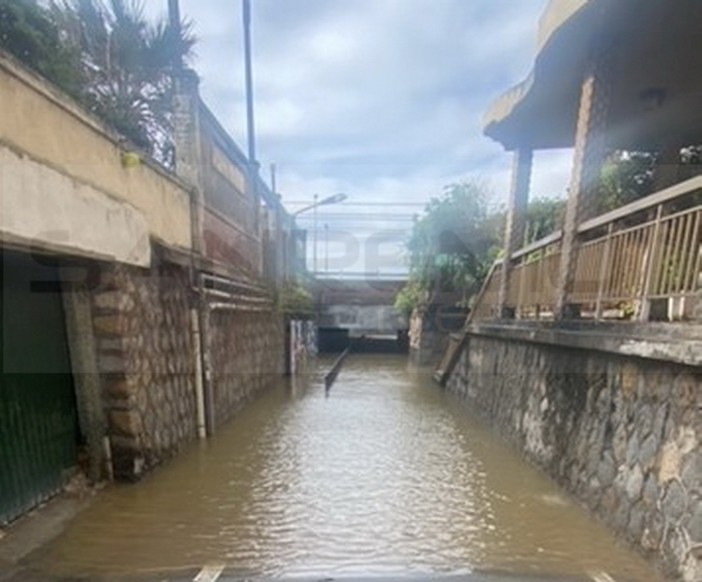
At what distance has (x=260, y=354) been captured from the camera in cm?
1309

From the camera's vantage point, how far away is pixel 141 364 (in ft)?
20.0

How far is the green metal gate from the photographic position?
456 cm

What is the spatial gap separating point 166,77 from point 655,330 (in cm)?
909

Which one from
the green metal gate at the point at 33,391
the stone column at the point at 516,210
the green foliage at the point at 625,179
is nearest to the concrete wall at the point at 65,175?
the green metal gate at the point at 33,391

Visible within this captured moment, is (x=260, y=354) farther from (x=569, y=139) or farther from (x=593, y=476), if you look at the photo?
(x=593, y=476)

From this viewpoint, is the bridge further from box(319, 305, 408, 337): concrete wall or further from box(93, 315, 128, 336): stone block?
box(93, 315, 128, 336): stone block

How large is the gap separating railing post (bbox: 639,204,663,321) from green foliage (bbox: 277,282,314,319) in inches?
464

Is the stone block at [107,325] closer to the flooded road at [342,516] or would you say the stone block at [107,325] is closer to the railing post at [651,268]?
the flooded road at [342,516]

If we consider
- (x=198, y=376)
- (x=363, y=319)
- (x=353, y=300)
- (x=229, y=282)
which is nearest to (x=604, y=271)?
(x=198, y=376)

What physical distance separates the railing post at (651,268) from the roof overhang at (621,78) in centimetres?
212

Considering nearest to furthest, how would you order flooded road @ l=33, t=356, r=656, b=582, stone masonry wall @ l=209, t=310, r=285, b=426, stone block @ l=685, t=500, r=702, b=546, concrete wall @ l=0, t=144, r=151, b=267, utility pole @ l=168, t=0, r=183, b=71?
1. stone block @ l=685, t=500, r=702, b=546
2. concrete wall @ l=0, t=144, r=151, b=267
3. flooded road @ l=33, t=356, r=656, b=582
4. stone masonry wall @ l=209, t=310, r=285, b=426
5. utility pole @ l=168, t=0, r=183, b=71

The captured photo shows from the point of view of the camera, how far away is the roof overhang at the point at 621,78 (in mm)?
5855

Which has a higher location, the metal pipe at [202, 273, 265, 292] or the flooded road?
the metal pipe at [202, 273, 265, 292]

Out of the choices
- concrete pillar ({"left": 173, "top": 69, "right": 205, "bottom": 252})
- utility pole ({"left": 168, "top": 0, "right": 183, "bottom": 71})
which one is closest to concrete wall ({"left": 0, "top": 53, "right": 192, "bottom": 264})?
concrete pillar ({"left": 173, "top": 69, "right": 205, "bottom": 252})
